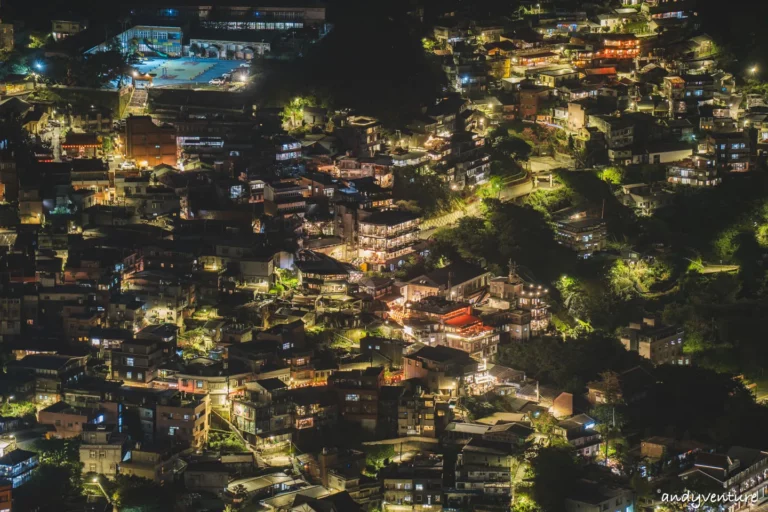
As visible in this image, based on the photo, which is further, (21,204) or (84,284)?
(21,204)

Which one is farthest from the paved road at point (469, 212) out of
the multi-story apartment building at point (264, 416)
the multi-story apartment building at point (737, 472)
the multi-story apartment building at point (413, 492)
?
the multi-story apartment building at point (413, 492)

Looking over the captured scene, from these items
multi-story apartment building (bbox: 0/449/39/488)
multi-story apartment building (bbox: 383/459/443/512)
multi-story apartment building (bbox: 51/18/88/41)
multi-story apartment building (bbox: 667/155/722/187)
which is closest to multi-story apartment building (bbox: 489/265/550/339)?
multi-story apartment building (bbox: 383/459/443/512)

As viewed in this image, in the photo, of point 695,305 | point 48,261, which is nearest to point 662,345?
point 695,305

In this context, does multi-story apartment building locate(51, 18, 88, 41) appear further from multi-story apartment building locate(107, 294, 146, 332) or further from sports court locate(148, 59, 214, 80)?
multi-story apartment building locate(107, 294, 146, 332)

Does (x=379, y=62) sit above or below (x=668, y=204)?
above

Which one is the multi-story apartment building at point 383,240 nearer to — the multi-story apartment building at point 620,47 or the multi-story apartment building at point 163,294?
the multi-story apartment building at point 163,294

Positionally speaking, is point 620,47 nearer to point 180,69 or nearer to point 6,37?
point 180,69

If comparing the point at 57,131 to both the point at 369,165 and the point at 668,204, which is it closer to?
the point at 369,165
